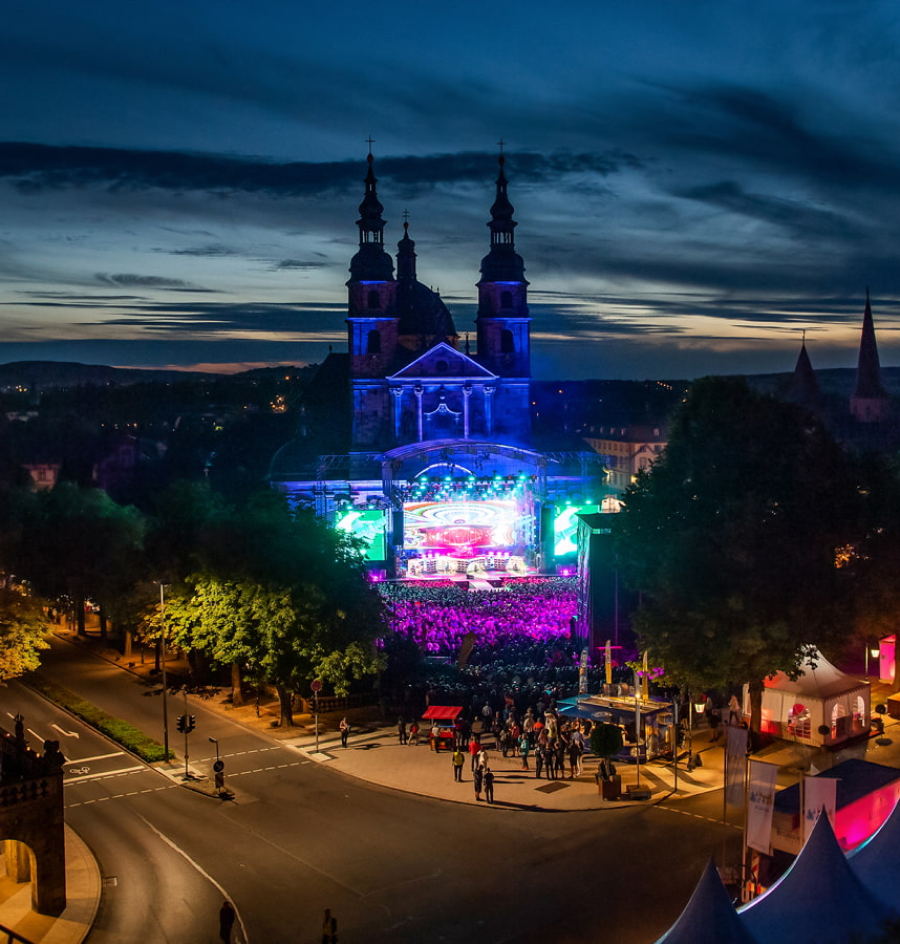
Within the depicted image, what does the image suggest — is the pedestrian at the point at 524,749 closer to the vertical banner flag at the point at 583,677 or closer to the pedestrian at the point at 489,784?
the pedestrian at the point at 489,784

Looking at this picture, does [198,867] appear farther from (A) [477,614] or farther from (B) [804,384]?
(B) [804,384]

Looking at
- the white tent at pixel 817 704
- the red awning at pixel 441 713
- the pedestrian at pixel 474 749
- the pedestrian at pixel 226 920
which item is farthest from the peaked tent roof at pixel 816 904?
the red awning at pixel 441 713

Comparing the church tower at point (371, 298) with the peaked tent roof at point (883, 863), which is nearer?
the peaked tent roof at point (883, 863)

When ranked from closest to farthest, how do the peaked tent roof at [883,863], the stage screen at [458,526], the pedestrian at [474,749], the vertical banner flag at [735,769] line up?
the peaked tent roof at [883,863] < the vertical banner flag at [735,769] < the pedestrian at [474,749] < the stage screen at [458,526]

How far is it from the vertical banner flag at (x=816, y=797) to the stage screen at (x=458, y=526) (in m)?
37.4

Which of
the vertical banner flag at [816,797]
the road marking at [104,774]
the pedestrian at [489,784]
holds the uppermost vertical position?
the vertical banner flag at [816,797]

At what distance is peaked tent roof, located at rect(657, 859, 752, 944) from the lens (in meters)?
13.5

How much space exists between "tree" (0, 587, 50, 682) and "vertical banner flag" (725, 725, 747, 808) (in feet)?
66.3

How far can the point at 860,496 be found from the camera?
2912 cm

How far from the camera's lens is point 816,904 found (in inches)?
568

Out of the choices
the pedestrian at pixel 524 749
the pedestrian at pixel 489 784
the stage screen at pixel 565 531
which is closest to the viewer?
the pedestrian at pixel 489 784

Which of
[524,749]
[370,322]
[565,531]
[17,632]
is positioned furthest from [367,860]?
[370,322]

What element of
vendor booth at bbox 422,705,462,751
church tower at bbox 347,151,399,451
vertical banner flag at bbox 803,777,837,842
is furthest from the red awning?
church tower at bbox 347,151,399,451

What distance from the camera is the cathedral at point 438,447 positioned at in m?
54.8
